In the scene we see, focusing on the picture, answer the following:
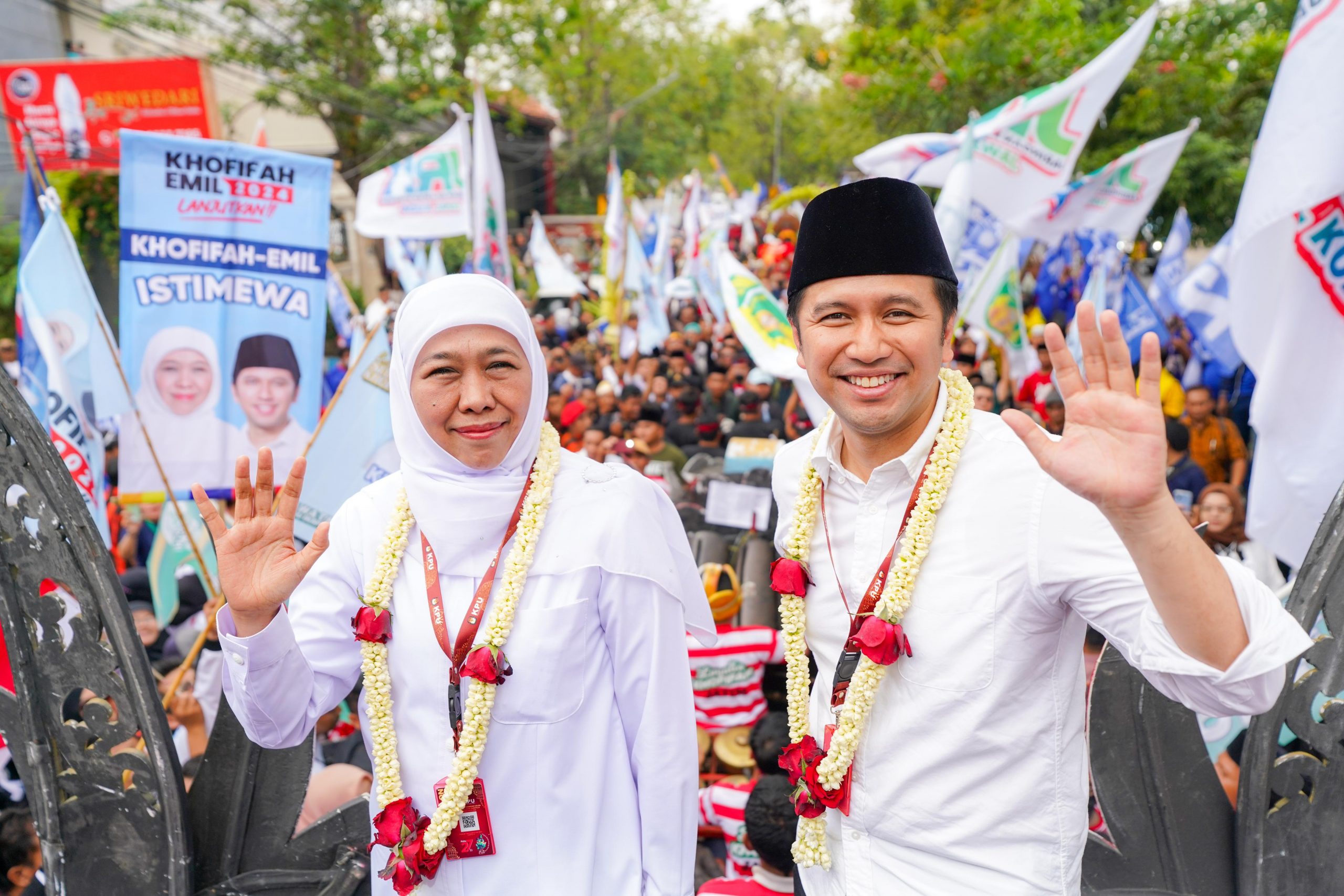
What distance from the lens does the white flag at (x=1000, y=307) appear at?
22.8ft

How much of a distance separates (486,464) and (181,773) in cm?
105

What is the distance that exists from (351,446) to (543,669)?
2.37 meters

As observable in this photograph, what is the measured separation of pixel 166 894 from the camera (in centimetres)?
227

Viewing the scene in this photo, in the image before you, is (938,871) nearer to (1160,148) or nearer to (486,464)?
(486,464)

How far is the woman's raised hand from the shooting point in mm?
1838

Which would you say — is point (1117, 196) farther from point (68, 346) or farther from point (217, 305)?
point (68, 346)

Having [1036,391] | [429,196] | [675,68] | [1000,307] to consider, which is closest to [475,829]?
[1000,307]

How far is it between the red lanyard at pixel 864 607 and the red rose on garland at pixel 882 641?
0.05 meters

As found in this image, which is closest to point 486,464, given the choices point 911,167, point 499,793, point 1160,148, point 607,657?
point 607,657

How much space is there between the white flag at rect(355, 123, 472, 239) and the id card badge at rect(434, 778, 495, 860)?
740 cm

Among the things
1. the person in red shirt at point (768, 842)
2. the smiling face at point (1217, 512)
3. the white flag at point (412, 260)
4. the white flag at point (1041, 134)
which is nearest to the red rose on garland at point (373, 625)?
the person in red shirt at point (768, 842)

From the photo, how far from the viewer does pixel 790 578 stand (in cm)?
195

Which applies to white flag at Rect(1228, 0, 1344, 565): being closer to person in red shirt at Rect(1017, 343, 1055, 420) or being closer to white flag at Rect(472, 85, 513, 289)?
person in red shirt at Rect(1017, 343, 1055, 420)

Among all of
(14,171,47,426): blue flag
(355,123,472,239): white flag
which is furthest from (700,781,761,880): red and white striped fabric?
(355,123,472,239): white flag
